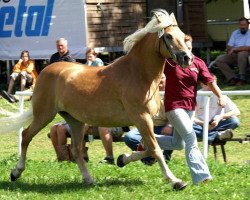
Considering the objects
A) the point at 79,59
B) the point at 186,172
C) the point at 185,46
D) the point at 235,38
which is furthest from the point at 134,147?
the point at 79,59

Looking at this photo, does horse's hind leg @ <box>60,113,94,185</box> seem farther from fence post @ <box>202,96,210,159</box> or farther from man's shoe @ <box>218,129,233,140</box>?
man's shoe @ <box>218,129,233,140</box>

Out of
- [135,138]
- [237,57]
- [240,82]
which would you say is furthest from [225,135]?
[237,57]

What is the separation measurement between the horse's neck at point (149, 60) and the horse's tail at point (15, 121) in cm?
187

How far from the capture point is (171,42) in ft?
28.6

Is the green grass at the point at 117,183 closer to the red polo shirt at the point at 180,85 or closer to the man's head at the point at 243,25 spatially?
the red polo shirt at the point at 180,85

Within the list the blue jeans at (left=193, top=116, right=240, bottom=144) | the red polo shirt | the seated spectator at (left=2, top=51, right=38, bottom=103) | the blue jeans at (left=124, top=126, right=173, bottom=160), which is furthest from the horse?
the seated spectator at (left=2, top=51, right=38, bottom=103)

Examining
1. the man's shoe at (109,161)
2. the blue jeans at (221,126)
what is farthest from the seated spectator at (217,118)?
the man's shoe at (109,161)

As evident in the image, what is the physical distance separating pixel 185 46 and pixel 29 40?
1563 cm

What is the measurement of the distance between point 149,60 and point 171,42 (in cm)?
43

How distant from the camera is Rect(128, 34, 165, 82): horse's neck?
9.00 meters

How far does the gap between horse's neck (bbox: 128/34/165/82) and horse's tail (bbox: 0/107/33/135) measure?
1.87 meters

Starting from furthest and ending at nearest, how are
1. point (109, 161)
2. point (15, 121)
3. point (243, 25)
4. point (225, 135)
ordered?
point (243, 25) → point (109, 161) → point (225, 135) → point (15, 121)

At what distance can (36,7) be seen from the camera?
2370 centimetres

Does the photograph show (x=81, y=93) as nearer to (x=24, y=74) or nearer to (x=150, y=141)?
(x=150, y=141)
